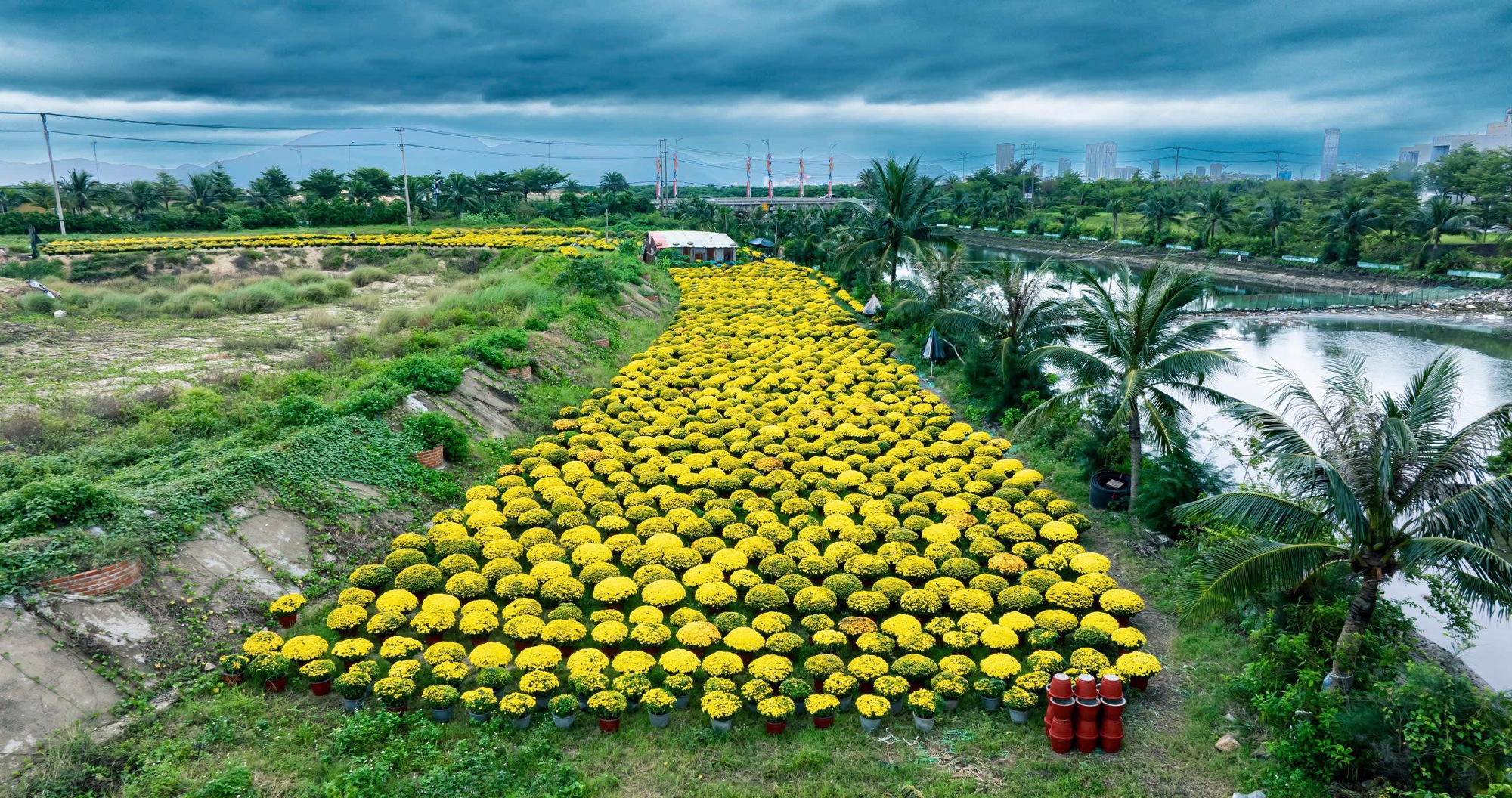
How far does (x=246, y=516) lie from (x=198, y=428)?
3.99 m

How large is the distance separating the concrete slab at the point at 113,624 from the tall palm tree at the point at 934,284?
20.9 metres

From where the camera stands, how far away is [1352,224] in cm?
4972

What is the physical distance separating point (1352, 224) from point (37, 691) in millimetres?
60374

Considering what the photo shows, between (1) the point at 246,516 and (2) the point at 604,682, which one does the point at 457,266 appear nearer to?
(1) the point at 246,516

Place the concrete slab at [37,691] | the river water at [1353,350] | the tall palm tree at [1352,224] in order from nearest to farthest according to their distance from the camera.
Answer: the concrete slab at [37,691], the river water at [1353,350], the tall palm tree at [1352,224]

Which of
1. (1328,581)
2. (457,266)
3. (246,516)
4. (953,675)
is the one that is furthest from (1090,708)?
(457,266)

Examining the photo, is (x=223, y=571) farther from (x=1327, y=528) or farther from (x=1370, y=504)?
(x=1370, y=504)

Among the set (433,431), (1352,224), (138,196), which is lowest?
(433,431)

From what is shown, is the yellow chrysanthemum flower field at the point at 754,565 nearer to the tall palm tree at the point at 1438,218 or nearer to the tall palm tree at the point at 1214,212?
the tall palm tree at the point at 1438,218

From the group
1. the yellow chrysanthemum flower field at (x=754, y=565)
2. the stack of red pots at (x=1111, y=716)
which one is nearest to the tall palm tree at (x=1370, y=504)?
the stack of red pots at (x=1111, y=716)

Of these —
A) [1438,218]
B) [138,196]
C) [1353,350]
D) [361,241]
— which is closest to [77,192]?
[138,196]

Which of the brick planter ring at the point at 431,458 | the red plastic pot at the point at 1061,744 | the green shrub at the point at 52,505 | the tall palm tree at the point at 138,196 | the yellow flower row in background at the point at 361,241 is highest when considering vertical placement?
the tall palm tree at the point at 138,196

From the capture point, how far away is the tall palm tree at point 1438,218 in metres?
46.8

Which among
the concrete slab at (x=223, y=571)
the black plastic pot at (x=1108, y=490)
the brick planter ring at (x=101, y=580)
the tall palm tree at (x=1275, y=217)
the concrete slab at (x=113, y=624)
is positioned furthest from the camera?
the tall palm tree at (x=1275, y=217)
